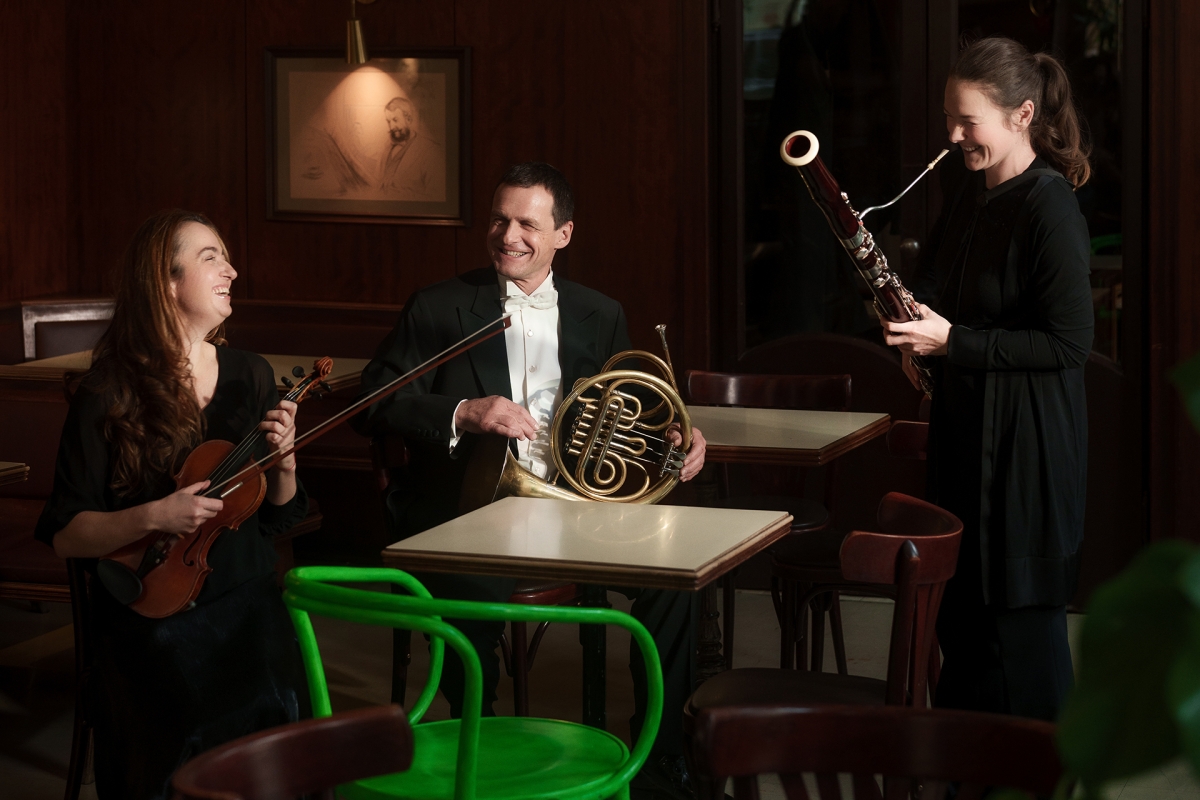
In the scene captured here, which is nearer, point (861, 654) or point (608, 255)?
point (861, 654)

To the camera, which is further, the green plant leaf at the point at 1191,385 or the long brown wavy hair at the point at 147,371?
the long brown wavy hair at the point at 147,371

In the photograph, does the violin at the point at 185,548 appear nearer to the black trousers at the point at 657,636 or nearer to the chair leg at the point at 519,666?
the black trousers at the point at 657,636

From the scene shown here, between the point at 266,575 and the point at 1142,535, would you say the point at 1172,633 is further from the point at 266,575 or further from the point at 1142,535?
the point at 1142,535

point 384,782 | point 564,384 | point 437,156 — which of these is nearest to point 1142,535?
point 564,384

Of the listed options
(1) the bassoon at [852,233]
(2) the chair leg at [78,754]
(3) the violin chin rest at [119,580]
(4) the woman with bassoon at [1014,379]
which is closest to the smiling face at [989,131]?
(4) the woman with bassoon at [1014,379]

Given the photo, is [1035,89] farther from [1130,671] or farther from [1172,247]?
[1130,671]

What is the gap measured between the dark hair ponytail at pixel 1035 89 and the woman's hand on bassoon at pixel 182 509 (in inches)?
66.1

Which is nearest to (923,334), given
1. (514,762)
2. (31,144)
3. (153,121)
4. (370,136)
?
(514,762)

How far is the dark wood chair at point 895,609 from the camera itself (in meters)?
2.13

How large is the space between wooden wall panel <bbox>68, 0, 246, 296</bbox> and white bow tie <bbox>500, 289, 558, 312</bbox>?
2908 millimetres

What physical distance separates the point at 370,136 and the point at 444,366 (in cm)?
267

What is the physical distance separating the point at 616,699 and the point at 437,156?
2628 millimetres

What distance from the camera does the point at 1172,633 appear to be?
0.46m

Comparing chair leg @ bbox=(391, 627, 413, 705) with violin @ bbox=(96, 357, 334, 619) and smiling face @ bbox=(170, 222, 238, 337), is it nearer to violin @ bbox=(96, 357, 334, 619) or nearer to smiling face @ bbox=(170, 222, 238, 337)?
violin @ bbox=(96, 357, 334, 619)
